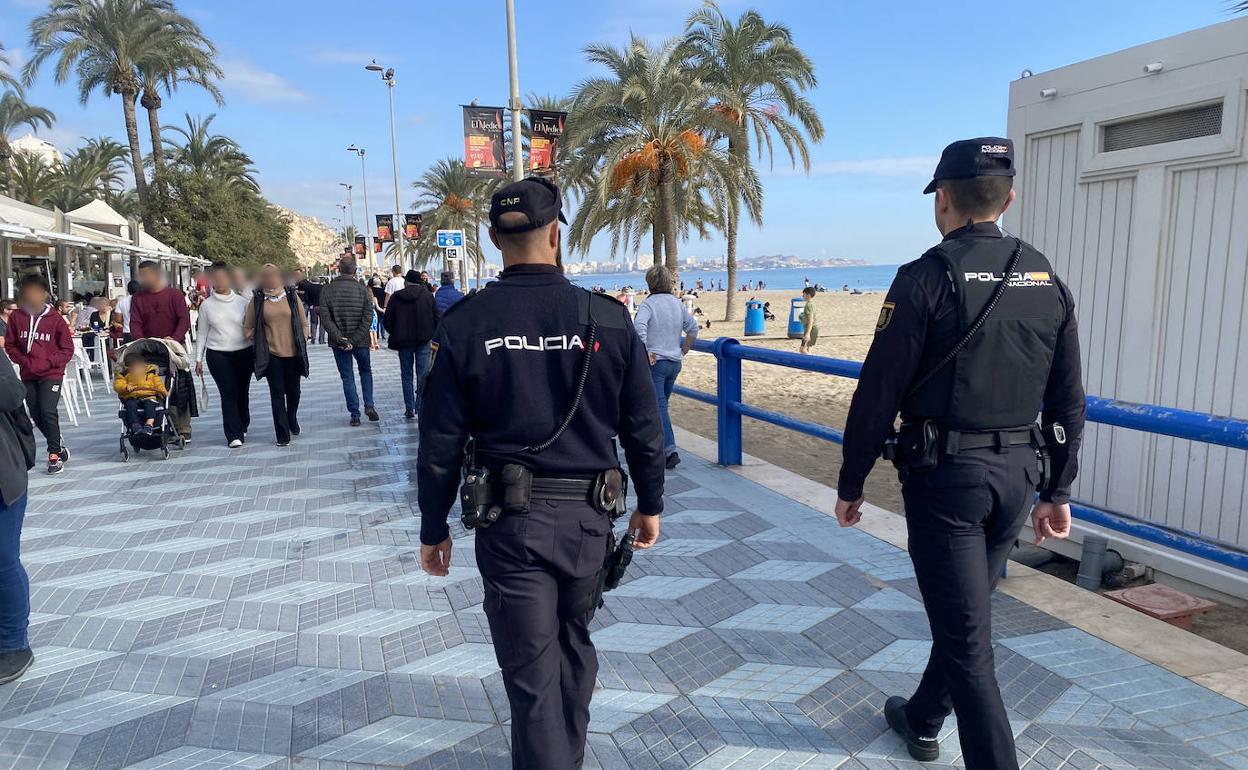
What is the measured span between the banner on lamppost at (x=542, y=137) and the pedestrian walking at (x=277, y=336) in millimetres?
6716

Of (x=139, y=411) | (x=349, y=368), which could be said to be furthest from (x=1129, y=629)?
(x=139, y=411)

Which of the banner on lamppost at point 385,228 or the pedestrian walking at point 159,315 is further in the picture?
the banner on lamppost at point 385,228

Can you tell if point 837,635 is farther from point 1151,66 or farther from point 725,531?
point 1151,66

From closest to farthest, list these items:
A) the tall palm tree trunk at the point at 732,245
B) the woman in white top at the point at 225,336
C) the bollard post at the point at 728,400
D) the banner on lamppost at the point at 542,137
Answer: the bollard post at the point at 728,400 < the woman in white top at the point at 225,336 < the banner on lamppost at the point at 542,137 < the tall palm tree trunk at the point at 732,245

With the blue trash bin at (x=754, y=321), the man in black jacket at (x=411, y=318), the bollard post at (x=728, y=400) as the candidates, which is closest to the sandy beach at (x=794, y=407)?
the blue trash bin at (x=754, y=321)

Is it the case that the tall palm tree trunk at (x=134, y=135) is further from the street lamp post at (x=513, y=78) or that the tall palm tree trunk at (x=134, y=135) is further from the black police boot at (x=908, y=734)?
the black police boot at (x=908, y=734)

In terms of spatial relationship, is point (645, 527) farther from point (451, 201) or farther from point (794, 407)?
point (451, 201)

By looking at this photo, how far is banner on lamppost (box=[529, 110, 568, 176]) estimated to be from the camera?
14.1 metres

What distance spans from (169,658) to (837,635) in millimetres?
2935

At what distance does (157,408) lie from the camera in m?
7.74

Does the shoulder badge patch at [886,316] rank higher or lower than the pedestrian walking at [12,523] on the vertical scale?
higher

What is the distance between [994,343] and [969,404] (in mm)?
183

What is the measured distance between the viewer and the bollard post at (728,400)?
6.54 metres

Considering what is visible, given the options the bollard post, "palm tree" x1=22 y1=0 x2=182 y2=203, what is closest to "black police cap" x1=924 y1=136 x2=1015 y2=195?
the bollard post
